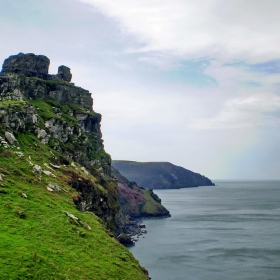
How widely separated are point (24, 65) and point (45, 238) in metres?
86.5

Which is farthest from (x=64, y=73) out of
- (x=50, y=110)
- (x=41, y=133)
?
(x=41, y=133)

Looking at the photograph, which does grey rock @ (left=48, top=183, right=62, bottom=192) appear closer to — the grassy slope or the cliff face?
the grassy slope

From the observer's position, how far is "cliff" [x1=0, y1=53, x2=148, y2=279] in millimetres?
31891

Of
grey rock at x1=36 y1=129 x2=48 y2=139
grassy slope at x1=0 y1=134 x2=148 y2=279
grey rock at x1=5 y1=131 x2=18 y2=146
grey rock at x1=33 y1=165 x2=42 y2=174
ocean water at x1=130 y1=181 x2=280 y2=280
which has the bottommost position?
ocean water at x1=130 y1=181 x2=280 y2=280

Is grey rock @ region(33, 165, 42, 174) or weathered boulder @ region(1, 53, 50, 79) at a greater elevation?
weathered boulder @ region(1, 53, 50, 79)

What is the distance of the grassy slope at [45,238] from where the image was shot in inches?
1180

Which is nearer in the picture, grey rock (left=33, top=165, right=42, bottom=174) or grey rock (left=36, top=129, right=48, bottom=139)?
grey rock (left=33, top=165, right=42, bottom=174)

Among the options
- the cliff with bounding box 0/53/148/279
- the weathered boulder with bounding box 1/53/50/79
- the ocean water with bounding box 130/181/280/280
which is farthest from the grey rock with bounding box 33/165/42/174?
the weathered boulder with bounding box 1/53/50/79

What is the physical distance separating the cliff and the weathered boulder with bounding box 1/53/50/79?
15993 mm

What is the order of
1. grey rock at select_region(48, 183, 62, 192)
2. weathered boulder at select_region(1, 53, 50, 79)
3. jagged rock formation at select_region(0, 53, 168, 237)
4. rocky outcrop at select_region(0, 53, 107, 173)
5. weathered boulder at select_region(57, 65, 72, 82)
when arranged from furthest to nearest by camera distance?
weathered boulder at select_region(57, 65, 72, 82)
weathered boulder at select_region(1, 53, 50, 79)
rocky outcrop at select_region(0, 53, 107, 173)
jagged rock formation at select_region(0, 53, 168, 237)
grey rock at select_region(48, 183, 62, 192)

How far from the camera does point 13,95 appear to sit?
2936 inches

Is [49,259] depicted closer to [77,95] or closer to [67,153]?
[67,153]

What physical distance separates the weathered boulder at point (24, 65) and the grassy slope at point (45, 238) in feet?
210

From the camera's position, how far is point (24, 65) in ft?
356
